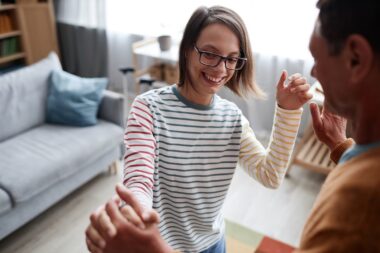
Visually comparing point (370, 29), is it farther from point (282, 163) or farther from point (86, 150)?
point (86, 150)

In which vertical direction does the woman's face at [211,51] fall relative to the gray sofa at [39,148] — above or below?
above

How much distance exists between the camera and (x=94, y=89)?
8.51ft

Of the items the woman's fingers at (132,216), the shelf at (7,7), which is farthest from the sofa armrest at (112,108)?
the woman's fingers at (132,216)

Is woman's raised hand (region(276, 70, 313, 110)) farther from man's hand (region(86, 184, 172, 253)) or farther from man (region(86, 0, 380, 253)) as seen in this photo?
man's hand (region(86, 184, 172, 253))

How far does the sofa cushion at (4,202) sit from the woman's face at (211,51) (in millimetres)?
1406

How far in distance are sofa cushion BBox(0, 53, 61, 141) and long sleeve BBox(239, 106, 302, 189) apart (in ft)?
6.24

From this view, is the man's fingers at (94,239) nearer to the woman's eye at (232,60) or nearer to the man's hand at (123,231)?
the man's hand at (123,231)

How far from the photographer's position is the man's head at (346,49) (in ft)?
1.56

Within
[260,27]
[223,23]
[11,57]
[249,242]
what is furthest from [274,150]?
[11,57]

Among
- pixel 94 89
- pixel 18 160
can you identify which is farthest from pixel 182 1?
pixel 18 160

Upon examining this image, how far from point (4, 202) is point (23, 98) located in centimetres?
84

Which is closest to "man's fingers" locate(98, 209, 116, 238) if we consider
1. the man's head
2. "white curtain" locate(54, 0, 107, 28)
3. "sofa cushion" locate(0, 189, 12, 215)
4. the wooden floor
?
the man's head

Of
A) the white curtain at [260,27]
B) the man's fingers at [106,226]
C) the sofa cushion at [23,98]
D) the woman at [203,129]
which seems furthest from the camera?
the white curtain at [260,27]

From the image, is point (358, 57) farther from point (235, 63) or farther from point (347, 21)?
point (235, 63)
